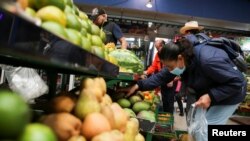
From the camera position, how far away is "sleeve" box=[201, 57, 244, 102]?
263 cm

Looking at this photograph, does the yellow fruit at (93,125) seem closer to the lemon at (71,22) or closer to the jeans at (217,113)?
the lemon at (71,22)

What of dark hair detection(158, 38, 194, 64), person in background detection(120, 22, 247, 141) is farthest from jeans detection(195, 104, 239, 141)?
dark hair detection(158, 38, 194, 64)

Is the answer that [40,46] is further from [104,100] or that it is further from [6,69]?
[6,69]

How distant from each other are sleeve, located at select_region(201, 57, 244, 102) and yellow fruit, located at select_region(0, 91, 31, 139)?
215cm

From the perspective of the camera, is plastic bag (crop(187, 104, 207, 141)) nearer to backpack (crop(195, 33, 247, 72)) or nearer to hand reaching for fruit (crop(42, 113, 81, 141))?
backpack (crop(195, 33, 247, 72))

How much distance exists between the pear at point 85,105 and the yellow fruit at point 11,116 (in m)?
0.37

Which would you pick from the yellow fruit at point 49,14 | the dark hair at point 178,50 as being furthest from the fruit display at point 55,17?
the dark hair at point 178,50

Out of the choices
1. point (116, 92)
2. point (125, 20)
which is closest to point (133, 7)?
point (125, 20)

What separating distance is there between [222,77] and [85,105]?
183 centimetres

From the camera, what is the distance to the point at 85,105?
3.64ft

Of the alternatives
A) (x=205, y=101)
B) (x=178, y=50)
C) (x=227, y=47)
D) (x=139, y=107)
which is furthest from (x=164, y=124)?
(x=227, y=47)

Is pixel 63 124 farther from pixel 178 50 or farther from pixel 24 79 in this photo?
pixel 24 79

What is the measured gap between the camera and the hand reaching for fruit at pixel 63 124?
941 millimetres

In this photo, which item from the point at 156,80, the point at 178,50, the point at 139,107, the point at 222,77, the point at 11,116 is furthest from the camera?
the point at 156,80
